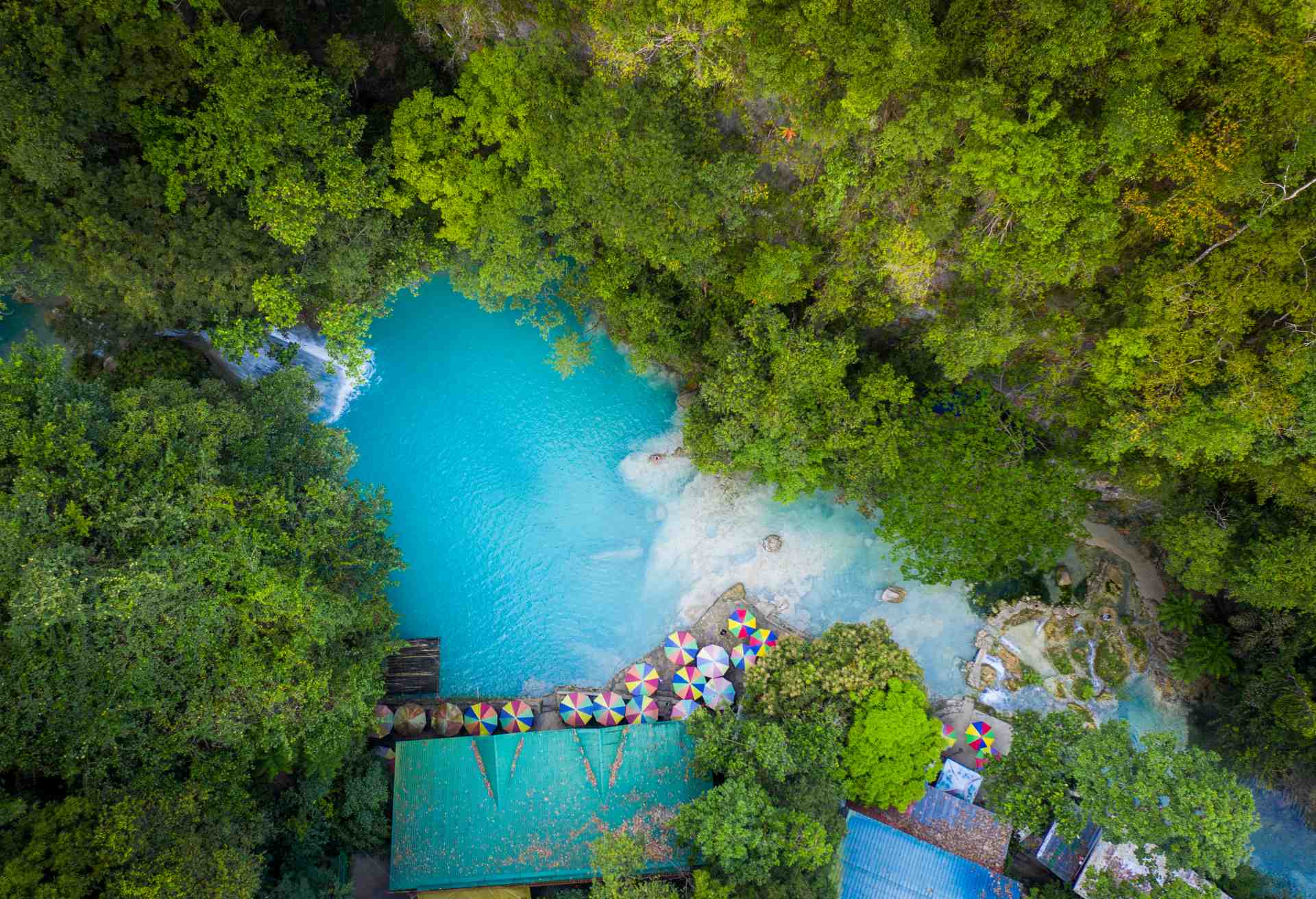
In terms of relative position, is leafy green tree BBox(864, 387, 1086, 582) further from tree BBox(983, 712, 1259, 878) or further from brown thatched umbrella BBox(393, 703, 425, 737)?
brown thatched umbrella BBox(393, 703, 425, 737)

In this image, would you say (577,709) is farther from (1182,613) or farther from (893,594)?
(1182,613)

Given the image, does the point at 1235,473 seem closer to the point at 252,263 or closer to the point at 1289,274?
the point at 1289,274

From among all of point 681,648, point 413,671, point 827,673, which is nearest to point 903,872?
point 827,673

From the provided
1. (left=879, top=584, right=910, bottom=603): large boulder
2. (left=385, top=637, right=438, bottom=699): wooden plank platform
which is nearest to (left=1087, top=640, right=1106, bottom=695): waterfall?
→ (left=879, top=584, right=910, bottom=603): large boulder

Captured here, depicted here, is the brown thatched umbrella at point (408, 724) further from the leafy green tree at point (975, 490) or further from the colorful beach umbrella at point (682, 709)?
the leafy green tree at point (975, 490)

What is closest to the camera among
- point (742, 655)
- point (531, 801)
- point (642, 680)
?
point (531, 801)

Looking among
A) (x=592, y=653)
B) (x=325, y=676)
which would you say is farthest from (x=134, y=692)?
(x=592, y=653)
